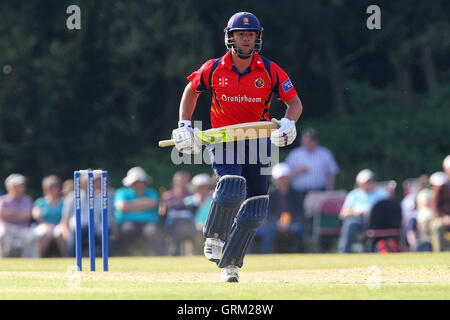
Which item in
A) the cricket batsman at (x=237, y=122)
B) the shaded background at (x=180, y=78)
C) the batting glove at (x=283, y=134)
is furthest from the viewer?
the shaded background at (x=180, y=78)

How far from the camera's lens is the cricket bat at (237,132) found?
27.6 feet

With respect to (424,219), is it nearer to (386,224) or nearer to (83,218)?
(386,224)

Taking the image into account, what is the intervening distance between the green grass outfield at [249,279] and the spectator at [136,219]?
7.67 ft

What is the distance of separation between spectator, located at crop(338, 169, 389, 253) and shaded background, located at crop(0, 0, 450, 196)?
675cm

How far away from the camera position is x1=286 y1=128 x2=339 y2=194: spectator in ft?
57.4

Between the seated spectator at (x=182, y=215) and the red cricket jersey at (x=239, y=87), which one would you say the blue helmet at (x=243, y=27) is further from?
the seated spectator at (x=182, y=215)

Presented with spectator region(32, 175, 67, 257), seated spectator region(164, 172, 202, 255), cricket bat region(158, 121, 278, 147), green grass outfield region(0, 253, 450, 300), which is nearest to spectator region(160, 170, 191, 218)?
seated spectator region(164, 172, 202, 255)

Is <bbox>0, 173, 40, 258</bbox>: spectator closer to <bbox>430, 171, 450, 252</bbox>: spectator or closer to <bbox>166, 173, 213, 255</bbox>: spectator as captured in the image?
<bbox>166, 173, 213, 255</bbox>: spectator

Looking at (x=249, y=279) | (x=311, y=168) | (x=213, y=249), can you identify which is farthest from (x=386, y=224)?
(x=213, y=249)

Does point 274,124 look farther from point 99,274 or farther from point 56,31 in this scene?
point 56,31

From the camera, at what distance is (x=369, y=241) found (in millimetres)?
15375

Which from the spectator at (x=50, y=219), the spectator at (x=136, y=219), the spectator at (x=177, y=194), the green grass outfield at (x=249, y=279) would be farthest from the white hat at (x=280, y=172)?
the spectator at (x=50, y=219)

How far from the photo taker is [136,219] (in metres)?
Answer: 15.4
